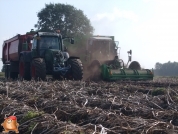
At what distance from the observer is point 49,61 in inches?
667

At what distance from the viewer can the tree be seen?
49.2 m

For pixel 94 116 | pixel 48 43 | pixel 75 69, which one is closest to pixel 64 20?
pixel 48 43

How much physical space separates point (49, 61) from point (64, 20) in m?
33.7

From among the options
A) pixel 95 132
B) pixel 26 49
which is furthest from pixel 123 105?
pixel 26 49

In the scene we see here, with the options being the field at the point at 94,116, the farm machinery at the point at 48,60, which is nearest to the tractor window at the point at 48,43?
the farm machinery at the point at 48,60

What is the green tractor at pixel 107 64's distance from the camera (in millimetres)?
18812

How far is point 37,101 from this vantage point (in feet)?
26.7

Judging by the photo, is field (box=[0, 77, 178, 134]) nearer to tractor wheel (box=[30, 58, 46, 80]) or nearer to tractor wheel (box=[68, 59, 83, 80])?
tractor wheel (box=[30, 58, 46, 80])

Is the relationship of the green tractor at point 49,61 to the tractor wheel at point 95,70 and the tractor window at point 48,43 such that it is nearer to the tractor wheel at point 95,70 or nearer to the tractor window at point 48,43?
the tractor window at point 48,43

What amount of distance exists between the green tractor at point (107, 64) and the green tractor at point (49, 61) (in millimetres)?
2568

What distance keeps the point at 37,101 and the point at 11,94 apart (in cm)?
166

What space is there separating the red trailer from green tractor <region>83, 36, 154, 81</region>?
3870mm

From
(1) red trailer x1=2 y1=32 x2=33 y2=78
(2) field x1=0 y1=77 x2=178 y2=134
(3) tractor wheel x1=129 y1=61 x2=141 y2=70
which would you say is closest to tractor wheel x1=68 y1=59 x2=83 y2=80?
(1) red trailer x1=2 y1=32 x2=33 y2=78

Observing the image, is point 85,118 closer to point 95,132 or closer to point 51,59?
point 95,132
